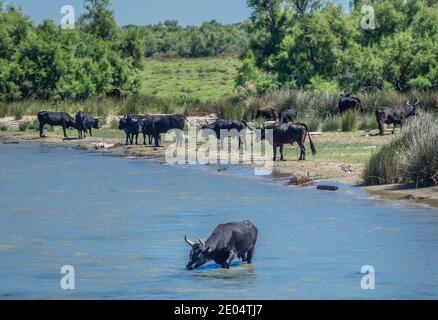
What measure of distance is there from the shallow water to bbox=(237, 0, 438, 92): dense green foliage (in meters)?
17.0

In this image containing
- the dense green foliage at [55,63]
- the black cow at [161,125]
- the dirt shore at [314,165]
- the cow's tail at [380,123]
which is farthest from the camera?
the dense green foliage at [55,63]

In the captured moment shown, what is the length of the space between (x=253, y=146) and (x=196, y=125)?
9.37m

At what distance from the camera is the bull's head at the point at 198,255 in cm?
1713

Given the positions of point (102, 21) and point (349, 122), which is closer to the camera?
point (349, 122)

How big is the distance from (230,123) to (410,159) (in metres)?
12.7

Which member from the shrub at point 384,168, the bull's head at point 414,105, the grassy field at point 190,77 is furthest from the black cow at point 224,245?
the grassy field at point 190,77

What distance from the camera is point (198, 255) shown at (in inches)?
681

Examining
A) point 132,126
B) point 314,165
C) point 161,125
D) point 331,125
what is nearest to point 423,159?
point 314,165

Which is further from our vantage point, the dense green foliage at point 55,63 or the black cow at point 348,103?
the dense green foliage at point 55,63

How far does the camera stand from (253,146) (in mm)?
36969

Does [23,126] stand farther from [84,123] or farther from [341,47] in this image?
[341,47]

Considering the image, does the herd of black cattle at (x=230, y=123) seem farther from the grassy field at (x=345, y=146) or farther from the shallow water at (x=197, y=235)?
the shallow water at (x=197, y=235)

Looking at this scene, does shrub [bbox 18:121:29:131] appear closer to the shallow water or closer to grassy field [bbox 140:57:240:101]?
grassy field [bbox 140:57:240:101]

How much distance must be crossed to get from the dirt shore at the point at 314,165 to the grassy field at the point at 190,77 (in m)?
22.8
